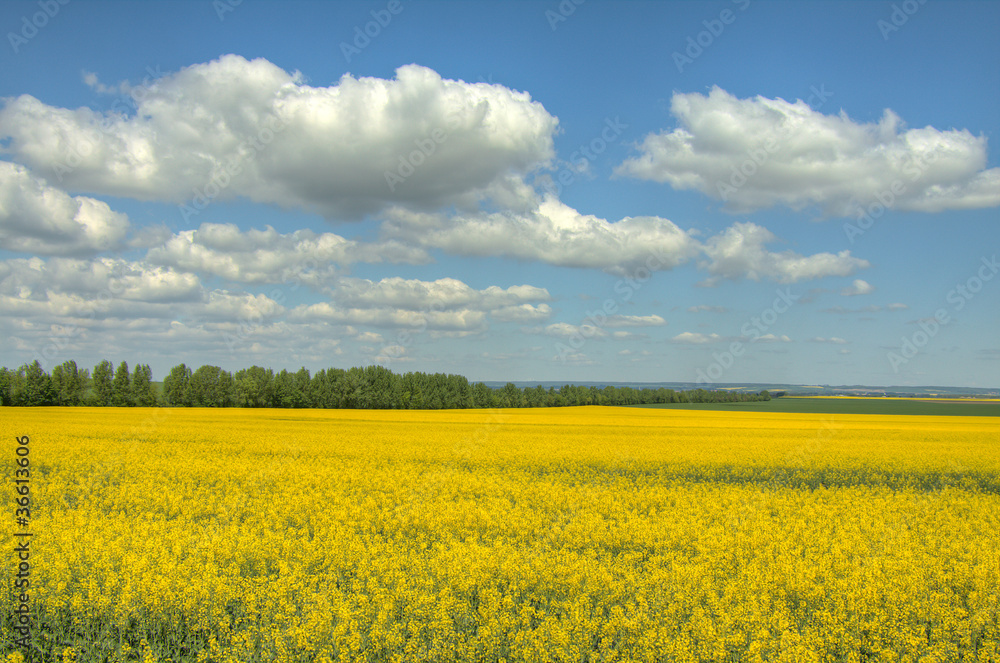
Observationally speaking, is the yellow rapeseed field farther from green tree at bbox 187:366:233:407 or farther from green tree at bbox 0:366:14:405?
green tree at bbox 0:366:14:405

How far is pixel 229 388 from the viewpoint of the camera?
287 feet

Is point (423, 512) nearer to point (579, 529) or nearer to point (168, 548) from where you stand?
point (579, 529)

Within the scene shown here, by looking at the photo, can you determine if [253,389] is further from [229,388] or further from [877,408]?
[877,408]

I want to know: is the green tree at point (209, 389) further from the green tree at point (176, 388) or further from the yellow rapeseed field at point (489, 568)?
the yellow rapeseed field at point (489, 568)

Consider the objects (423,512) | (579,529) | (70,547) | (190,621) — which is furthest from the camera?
(423,512)

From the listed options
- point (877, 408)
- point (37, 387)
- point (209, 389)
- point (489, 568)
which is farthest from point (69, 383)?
point (877, 408)

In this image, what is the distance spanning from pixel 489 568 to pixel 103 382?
10337 centimetres

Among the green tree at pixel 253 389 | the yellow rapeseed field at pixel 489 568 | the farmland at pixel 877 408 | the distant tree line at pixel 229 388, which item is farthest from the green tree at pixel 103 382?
the farmland at pixel 877 408

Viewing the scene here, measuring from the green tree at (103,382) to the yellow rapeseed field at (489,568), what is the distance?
273 ft

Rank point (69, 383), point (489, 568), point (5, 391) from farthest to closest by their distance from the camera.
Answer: point (69, 383) < point (5, 391) < point (489, 568)

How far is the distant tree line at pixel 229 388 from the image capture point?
82.2m

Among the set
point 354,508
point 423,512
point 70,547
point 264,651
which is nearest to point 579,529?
point 423,512

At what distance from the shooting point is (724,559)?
947 centimetres

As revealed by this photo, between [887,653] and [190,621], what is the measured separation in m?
8.93
